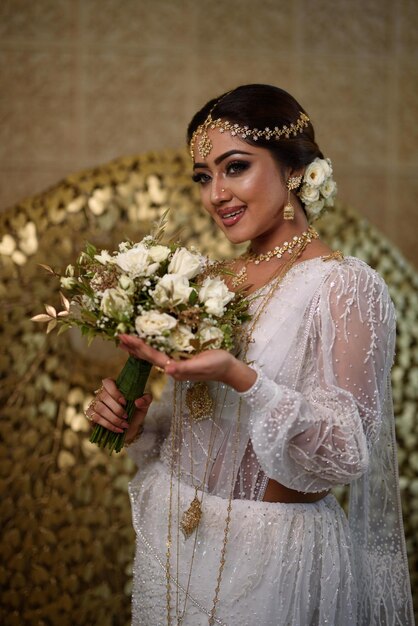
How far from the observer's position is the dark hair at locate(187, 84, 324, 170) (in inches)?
75.7

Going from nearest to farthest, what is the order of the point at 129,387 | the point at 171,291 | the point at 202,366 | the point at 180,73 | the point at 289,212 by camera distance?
the point at 202,366 < the point at 171,291 < the point at 129,387 < the point at 289,212 < the point at 180,73

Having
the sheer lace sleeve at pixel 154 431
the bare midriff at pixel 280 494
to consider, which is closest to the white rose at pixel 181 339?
the bare midriff at pixel 280 494

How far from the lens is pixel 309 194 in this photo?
6.59 feet

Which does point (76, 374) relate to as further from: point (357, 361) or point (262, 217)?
point (357, 361)

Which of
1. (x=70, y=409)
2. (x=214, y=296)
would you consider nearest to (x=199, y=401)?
(x=214, y=296)

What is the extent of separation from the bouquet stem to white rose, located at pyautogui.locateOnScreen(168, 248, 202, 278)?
→ 244 millimetres

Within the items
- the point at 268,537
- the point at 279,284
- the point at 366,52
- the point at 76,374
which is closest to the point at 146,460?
the point at 268,537

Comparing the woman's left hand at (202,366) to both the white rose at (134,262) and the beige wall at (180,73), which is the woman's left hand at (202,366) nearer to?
the white rose at (134,262)

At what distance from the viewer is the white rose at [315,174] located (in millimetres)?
1992

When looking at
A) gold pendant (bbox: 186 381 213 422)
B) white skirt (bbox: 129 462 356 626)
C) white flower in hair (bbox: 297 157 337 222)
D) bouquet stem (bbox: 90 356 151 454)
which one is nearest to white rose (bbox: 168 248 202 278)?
bouquet stem (bbox: 90 356 151 454)

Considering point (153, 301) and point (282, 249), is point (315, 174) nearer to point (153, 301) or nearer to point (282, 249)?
point (282, 249)

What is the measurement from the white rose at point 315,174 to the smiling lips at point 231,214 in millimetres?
189

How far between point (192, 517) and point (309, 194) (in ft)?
2.69

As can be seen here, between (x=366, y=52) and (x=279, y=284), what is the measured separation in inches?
80.8
